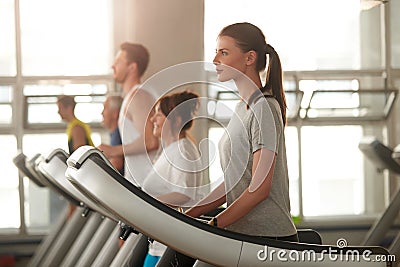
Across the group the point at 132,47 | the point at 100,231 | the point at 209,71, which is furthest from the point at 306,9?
the point at 100,231

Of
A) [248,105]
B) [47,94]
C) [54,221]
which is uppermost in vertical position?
[248,105]

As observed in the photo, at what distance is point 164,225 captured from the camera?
1.92m

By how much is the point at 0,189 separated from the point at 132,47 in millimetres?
1944

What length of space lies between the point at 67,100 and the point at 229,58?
10.4 feet

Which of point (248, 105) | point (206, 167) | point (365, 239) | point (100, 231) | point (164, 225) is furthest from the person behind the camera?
point (365, 239)

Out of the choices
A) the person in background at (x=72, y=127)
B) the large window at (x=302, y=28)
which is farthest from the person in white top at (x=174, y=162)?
the person in background at (x=72, y=127)

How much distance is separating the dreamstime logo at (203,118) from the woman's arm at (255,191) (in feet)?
0.04

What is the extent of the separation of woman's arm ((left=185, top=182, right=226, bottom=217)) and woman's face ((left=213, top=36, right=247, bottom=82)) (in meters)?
0.30

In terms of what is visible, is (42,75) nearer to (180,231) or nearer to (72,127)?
(72,127)

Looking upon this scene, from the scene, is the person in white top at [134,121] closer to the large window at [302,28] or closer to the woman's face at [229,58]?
the large window at [302,28]

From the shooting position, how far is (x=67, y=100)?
534cm

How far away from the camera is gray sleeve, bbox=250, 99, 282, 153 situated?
2.12 meters

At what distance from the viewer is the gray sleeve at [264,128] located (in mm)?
2123

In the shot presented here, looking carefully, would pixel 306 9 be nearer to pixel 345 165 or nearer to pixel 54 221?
pixel 345 165
